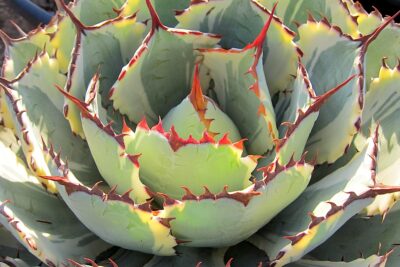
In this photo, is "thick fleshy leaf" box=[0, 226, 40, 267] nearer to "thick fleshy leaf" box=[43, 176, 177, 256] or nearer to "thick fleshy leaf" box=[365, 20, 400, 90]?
"thick fleshy leaf" box=[43, 176, 177, 256]

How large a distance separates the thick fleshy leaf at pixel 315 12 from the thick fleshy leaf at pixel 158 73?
5.0 inches

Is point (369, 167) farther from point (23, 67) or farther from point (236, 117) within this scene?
point (23, 67)

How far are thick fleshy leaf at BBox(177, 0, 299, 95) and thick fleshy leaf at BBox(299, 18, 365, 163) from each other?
0.03 meters

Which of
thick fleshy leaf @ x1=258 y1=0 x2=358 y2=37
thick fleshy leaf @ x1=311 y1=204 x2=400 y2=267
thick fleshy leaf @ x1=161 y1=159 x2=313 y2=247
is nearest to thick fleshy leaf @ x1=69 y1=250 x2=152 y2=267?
thick fleshy leaf @ x1=161 y1=159 x2=313 y2=247

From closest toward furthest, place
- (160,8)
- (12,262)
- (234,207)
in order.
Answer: (234,207), (12,262), (160,8)

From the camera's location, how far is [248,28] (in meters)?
0.80

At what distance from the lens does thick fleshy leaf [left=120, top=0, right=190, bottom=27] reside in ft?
2.66

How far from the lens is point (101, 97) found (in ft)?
2.63

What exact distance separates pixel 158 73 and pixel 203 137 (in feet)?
0.63

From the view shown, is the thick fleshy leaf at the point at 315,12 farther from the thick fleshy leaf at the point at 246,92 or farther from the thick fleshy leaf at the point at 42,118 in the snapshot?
the thick fleshy leaf at the point at 42,118

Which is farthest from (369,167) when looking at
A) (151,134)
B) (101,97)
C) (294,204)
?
(101,97)

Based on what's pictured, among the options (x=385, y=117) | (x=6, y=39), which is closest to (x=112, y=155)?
(x=6, y=39)

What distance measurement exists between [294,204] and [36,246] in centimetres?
30

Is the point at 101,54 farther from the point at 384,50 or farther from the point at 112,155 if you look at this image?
the point at 384,50
